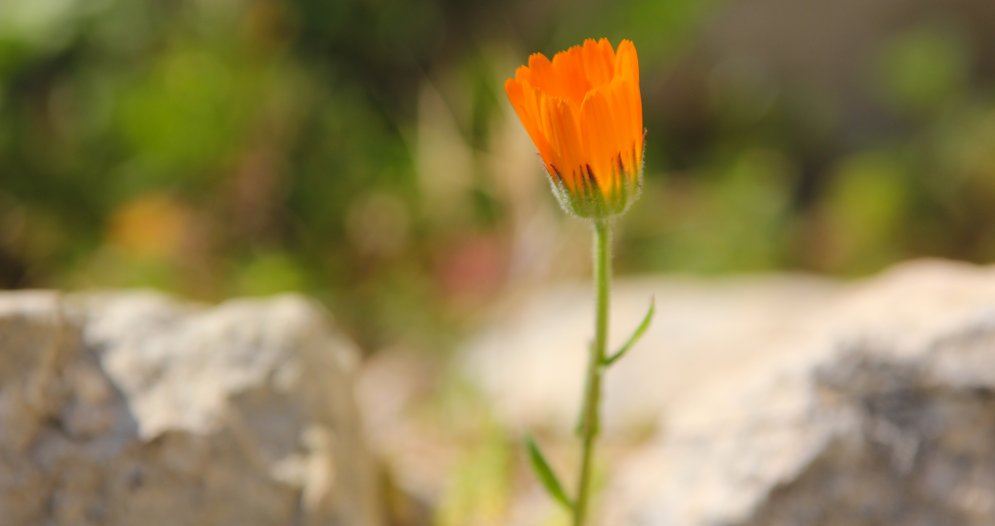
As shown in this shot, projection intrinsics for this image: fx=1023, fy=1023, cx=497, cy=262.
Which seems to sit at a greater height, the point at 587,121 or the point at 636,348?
the point at 587,121

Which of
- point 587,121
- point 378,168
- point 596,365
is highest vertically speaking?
point 587,121

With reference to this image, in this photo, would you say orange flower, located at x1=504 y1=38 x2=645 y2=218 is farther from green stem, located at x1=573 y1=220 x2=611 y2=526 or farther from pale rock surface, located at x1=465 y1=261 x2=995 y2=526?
pale rock surface, located at x1=465 y1=261 x2=995 y2=526

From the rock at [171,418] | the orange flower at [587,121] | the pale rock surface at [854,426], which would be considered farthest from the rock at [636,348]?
the orange flower at [587,121]

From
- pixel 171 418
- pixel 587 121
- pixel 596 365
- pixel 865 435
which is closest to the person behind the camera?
pixel 587 121

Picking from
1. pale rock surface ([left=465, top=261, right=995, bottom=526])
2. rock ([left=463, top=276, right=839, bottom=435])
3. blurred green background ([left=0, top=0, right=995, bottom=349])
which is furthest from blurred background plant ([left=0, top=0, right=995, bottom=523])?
pale rock surface ([left=465, top=261, right=995, bottom=526])

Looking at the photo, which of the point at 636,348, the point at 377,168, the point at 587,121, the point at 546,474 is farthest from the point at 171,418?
the point at 377,168

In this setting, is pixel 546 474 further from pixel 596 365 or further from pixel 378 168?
pixel 378 168

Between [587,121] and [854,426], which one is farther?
[854,426]
